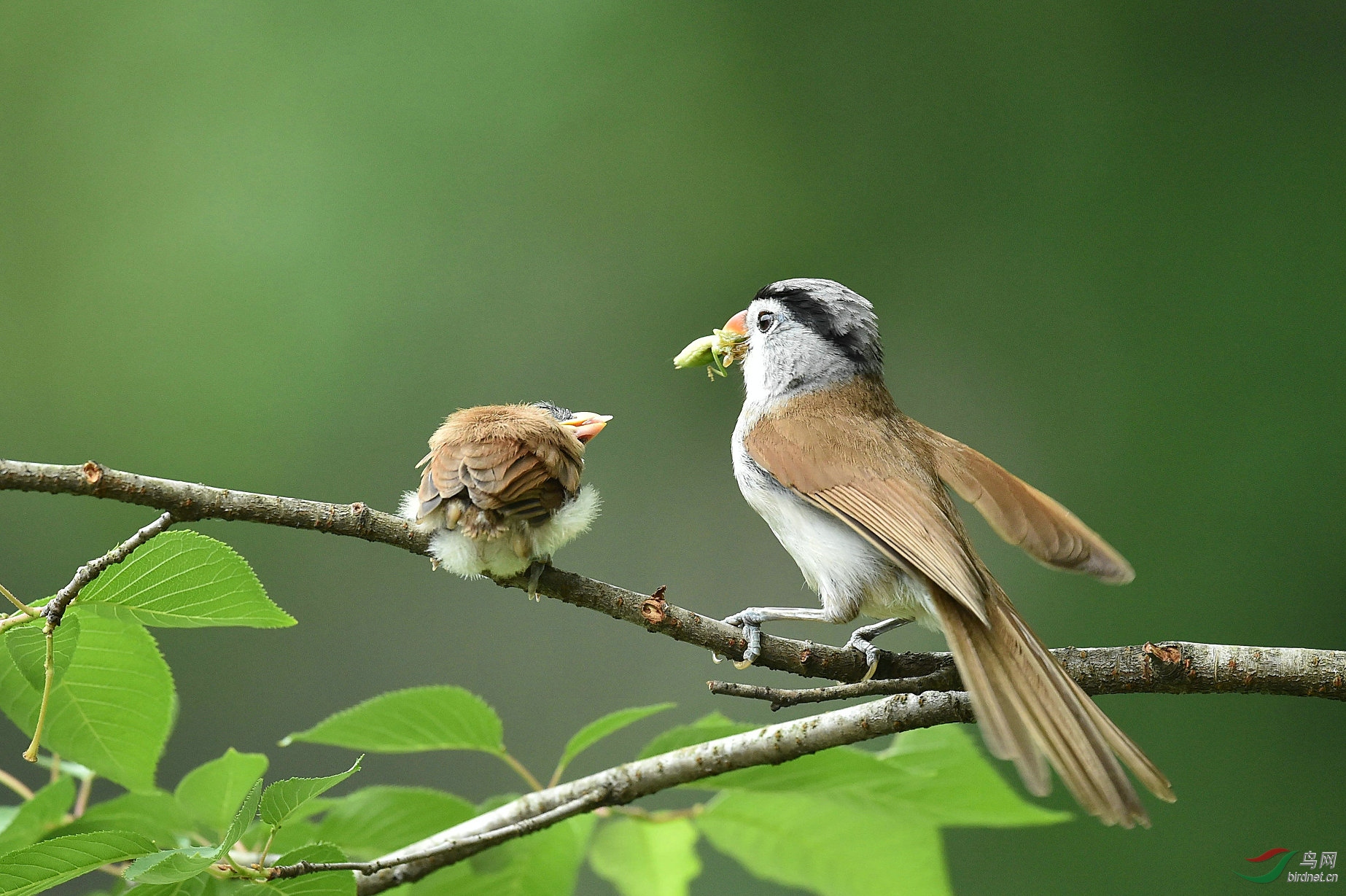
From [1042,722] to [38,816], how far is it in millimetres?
1153

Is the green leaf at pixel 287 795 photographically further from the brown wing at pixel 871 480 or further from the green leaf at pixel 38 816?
the brown wing at pixel 871 480

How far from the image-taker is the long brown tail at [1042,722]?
42.4 inches

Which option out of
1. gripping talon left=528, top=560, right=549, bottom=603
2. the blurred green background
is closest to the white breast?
gripping talon left=528, top=560, right=549, bottom=603

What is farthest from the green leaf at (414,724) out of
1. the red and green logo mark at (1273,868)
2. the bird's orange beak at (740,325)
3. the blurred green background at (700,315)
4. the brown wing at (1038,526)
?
the blurred green background at (700,315)

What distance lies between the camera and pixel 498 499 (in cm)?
130

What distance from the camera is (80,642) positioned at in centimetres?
112

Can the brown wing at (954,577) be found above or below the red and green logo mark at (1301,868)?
above

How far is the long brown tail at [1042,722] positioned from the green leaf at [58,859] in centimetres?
84

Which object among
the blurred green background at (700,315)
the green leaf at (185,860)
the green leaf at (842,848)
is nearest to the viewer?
the green leaf at (185,860)

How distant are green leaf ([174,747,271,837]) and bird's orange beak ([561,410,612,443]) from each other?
0.71 m

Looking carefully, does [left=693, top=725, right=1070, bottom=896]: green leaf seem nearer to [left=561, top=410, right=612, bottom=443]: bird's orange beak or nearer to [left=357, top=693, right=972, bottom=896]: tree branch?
[left=357, top=693, right=972, bottom=896]: tree branch

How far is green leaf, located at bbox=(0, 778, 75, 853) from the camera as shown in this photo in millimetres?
1193

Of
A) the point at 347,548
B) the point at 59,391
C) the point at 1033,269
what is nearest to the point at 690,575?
the point at 347,548

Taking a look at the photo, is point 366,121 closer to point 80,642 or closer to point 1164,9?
point 1164,9
